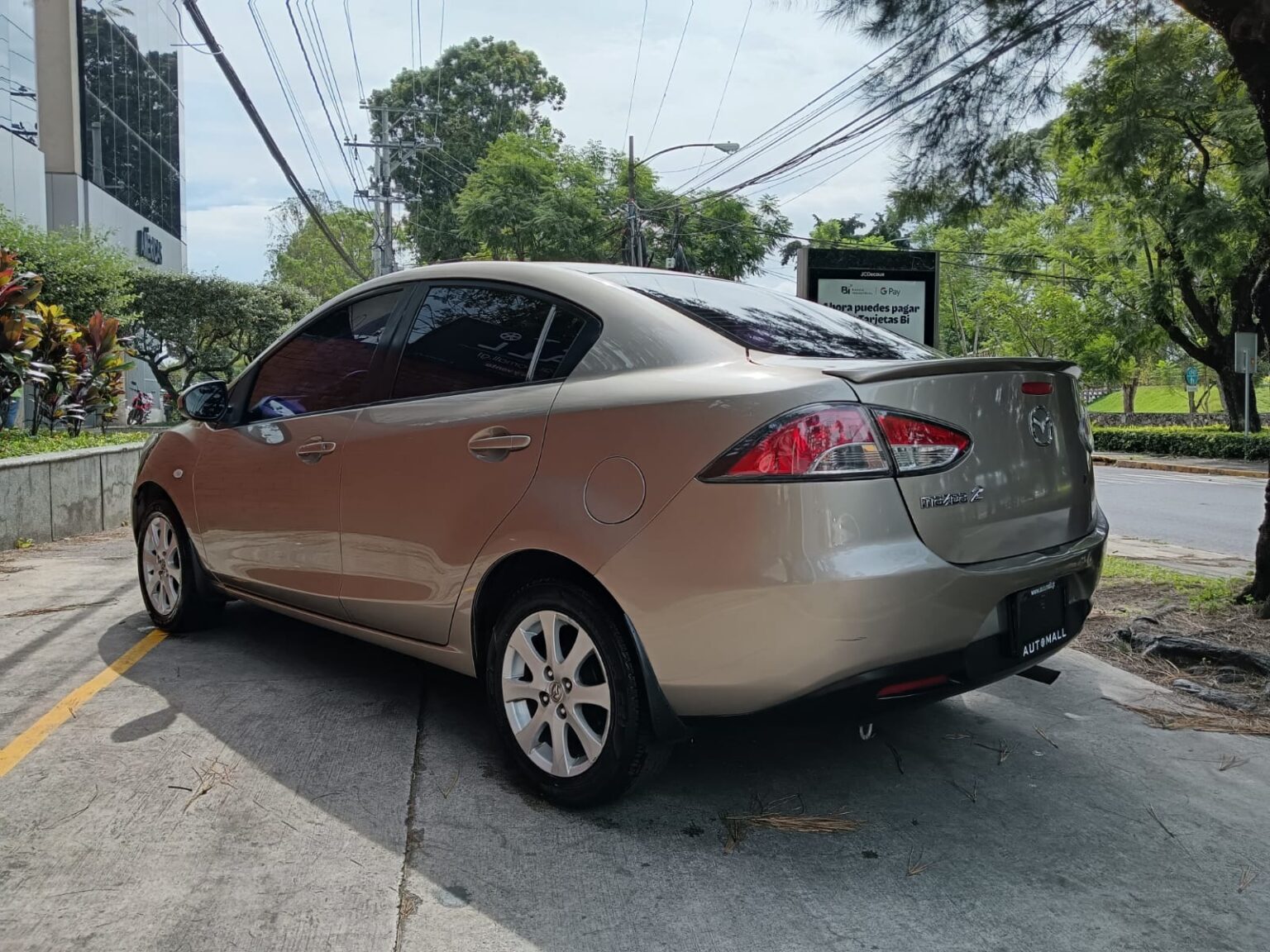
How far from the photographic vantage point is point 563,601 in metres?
3.12

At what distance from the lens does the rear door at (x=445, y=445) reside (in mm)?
3375

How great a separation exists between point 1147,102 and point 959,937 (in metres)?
7.57

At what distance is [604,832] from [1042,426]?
179cm

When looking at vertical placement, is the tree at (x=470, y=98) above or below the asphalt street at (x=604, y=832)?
above

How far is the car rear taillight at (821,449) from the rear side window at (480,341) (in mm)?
855

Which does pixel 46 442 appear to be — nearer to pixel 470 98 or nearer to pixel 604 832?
pixel 604 832

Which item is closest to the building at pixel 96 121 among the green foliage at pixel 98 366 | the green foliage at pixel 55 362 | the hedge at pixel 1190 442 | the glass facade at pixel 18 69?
the glass facade at pixel 18 69

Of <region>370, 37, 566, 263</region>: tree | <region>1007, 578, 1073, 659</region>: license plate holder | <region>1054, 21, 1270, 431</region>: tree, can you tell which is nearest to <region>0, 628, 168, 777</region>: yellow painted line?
<region>1007, 578, 1073, 659</region>: license plate holder

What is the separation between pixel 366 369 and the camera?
412 cm

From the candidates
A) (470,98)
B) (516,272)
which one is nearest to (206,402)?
(516,272)

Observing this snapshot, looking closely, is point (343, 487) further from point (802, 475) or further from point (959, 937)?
point (959, 937)

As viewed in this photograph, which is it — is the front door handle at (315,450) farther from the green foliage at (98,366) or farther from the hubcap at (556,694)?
the green foliage at (98,366)

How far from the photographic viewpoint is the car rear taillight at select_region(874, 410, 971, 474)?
2.82 metres

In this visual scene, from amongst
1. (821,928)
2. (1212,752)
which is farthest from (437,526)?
(1212,752)
